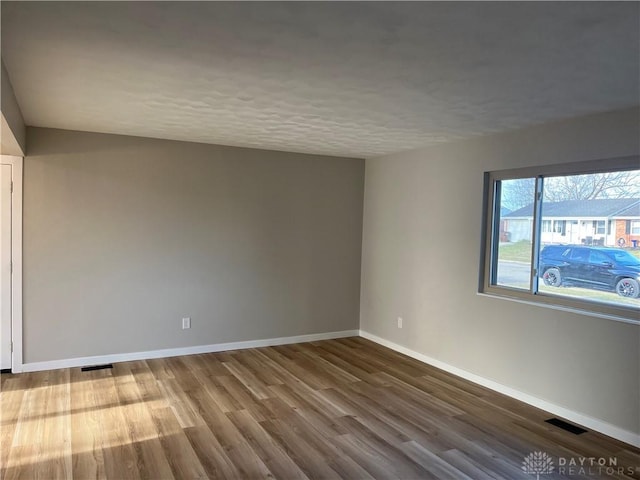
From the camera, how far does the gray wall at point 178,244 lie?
174 inches

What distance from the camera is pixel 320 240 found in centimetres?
575

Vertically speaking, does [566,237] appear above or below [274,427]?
above

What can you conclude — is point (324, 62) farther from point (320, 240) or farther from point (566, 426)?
point (320, 240)

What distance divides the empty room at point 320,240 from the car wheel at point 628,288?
22 millimetres

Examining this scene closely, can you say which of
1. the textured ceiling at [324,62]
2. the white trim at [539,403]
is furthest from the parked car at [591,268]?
the textured ceiling at [324,62]

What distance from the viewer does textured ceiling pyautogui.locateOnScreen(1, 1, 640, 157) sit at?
185cm

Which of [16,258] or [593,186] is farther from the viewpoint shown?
[16,258]

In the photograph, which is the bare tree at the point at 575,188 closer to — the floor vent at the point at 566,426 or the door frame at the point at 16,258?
the floor vent at the point at 566,426

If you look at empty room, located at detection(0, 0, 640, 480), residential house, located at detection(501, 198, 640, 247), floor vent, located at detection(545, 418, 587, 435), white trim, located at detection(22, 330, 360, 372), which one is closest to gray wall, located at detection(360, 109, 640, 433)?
empty room, located at detection(0, 0, 640, 480)

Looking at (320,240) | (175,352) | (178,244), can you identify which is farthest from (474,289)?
(175,352)

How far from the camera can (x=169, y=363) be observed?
186 inches

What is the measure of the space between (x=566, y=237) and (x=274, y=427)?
8.95ft

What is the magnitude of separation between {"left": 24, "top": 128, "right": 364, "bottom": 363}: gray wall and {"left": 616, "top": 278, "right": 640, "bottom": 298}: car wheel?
3.18m

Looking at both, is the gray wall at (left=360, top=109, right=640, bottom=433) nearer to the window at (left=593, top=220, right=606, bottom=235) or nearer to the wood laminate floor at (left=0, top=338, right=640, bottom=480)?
the wood laminate floor at (left=0, top=338, right=640, bottom=480)
